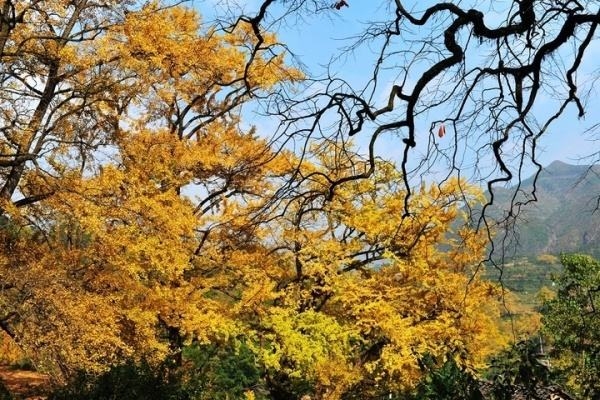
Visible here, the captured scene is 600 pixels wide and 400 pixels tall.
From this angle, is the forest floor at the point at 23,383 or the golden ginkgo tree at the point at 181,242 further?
the forest floor at the point at 23,383

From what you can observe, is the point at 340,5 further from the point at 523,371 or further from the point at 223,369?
the point at 223,369

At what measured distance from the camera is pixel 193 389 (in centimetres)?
1034

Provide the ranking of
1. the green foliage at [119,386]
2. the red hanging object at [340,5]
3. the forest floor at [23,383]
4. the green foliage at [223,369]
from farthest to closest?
the forest floor at [23,383], the green foliage at [223,369], the green foliage at [119,386], the red hanging object at [340,5]

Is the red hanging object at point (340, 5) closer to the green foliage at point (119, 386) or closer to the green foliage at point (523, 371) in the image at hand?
the green foliage at point (523, 371)

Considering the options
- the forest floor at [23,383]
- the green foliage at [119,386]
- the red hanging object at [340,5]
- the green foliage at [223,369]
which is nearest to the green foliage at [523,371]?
the red hanging object at [340,5]

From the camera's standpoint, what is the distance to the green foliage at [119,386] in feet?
24.0

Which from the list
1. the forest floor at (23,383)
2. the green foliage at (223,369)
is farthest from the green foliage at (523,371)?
the forest floor at (23,383)

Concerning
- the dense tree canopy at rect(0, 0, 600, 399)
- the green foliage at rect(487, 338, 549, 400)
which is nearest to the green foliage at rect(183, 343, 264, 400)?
the dense tree canopy at rect(0, 0, 600, 399)

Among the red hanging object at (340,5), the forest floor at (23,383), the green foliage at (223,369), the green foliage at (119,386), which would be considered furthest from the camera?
the forest floor at (23,383)

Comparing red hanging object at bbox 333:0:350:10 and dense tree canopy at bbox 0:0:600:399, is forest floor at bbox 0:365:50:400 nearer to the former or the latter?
dense tree canopy at bbox 0:0:600:399

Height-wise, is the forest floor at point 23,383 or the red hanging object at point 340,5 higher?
the red hanging object at point 340,5

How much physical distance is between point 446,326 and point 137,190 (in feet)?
22.9

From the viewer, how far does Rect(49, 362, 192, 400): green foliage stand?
7.30 meters

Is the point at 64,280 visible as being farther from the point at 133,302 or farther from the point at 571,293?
the point at 571,293
